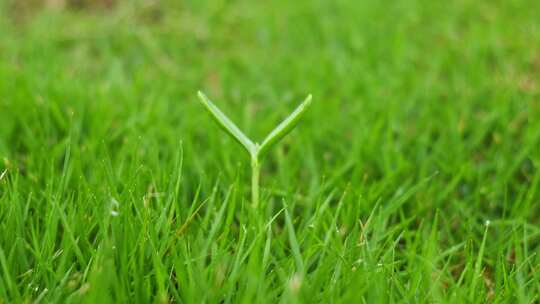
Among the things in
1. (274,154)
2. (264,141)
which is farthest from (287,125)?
(274,154)

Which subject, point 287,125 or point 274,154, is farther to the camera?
point 274,154

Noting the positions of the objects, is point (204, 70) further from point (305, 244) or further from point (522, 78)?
point (305, 244)

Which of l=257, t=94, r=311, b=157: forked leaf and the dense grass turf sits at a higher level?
l=257, t=94, r=311, b=157: forked leaf

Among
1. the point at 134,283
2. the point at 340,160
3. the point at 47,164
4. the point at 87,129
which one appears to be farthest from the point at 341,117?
the point at 134,283

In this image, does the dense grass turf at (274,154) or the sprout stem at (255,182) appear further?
the sprout stem at (255,182)

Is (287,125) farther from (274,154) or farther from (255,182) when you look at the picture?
(274,154)
